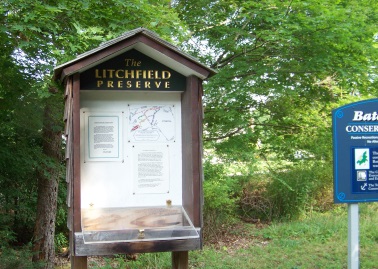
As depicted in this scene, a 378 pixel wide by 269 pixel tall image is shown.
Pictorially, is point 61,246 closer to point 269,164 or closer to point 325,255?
point 269,164

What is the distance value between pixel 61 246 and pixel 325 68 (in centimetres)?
714

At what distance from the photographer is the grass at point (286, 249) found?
757 centimetres

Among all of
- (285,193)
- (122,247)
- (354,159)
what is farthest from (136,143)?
(285,193)

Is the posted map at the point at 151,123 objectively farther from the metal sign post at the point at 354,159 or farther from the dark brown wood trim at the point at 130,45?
the metal sign post at the point at 354,159

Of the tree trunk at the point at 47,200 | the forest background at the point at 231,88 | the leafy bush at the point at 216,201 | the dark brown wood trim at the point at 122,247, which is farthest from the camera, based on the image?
the leafy bush at the point at 216,201

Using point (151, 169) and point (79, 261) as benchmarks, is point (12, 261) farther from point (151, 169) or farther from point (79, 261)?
point (151, 169)

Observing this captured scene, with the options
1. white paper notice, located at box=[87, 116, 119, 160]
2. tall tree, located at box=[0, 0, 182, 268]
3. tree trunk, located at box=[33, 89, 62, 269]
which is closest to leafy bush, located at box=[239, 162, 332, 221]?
tree trunk, located at box=[33, 89, 62, 269]

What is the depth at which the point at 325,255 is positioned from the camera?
25.8 feet

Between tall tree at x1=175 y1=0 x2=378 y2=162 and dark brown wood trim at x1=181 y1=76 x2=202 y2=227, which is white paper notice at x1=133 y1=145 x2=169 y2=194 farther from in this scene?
tall tree at x1=175 y1=0 x2=378 y2=162

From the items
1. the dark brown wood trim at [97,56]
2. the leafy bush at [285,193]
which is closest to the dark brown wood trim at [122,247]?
the dark brown wood trim at [97,56]

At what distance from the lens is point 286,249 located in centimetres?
841

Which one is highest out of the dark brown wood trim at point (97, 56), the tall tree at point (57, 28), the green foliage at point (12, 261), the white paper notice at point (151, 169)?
the tall tree at point (57, 28)

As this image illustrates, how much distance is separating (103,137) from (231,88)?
5.46 m

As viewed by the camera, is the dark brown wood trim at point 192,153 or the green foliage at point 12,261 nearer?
the dark brown wood trim at point 192,153
